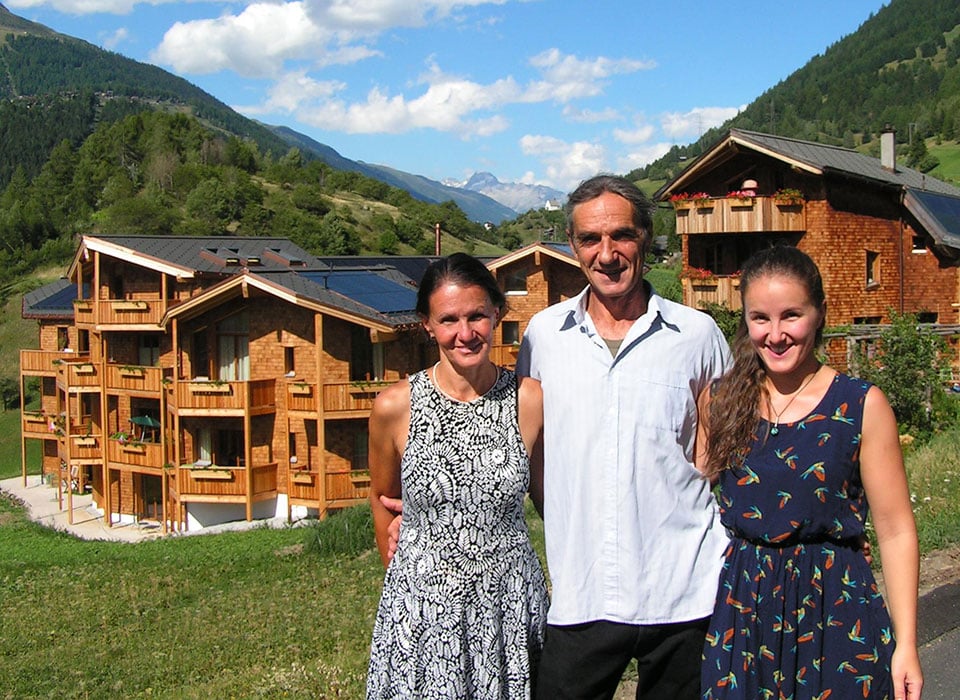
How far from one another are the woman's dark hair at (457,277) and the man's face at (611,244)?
0.36 metres

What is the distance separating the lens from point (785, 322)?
3162 millimetres

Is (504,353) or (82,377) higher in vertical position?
(504,353)

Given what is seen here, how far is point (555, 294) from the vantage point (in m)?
28.0

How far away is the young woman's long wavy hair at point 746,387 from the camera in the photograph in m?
3.19

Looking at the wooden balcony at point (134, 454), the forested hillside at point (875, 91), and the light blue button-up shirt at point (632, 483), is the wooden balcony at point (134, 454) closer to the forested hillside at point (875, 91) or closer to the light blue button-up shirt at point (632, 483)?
the light blue button-up shirt at point (632, 483)

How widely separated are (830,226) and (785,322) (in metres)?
22.3

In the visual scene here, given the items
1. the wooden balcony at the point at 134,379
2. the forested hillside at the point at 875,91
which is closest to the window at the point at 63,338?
the wooden balcony at the point at 134,379

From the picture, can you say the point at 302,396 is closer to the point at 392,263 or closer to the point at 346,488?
the point at 346,488

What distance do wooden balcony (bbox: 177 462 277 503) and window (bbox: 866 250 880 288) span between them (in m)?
15.8

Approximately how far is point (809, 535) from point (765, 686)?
51cm

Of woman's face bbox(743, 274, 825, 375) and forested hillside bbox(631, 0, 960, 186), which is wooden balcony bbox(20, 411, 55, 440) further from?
forested hillside bbox(631, 0, 960, 186)

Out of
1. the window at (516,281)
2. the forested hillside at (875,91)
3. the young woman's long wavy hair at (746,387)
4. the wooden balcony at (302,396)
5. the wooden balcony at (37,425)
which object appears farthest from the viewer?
the forested hillside at (875,91)

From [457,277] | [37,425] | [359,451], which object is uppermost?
[457,277]

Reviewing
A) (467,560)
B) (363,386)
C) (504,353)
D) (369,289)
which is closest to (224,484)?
(363,386)
